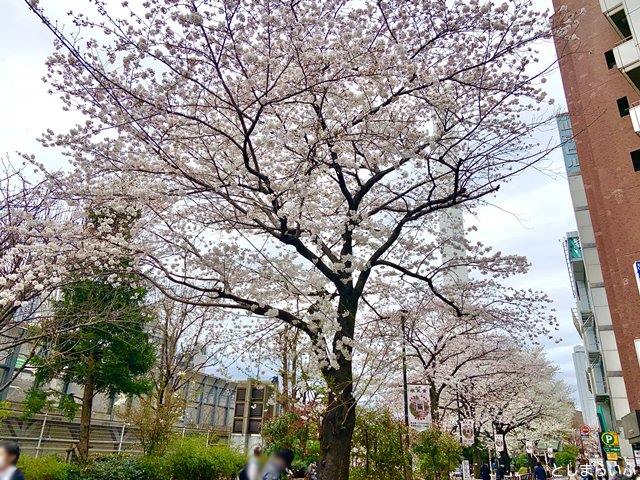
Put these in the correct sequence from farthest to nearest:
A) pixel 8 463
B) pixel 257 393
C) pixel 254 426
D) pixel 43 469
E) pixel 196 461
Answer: pixel 257 393 < pixel 254 426 < pixel 196 461 < pixel 43 469 < pixel 8 463

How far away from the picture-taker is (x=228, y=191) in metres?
7.83

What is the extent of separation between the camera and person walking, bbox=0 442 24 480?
443 cm

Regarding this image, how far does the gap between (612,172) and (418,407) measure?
15.6 meters

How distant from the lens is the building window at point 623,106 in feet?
64.5

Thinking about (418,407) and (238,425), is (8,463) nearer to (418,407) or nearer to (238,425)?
(418,407)

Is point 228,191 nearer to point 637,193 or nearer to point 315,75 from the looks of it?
point 315,75

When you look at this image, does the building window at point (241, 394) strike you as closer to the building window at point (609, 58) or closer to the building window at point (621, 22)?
the building window at point (621, 22)

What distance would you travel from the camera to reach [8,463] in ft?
14.9

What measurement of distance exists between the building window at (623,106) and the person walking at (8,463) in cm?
2439

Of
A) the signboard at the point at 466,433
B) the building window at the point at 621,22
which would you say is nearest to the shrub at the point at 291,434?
the signboard at the point at 466,433

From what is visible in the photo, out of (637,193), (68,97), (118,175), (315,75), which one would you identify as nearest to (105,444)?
(118,175)

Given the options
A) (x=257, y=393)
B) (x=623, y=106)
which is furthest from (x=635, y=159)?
(x=257, y=393)

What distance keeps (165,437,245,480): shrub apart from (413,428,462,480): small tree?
6142 millimetres

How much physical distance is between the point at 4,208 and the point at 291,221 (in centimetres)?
515
